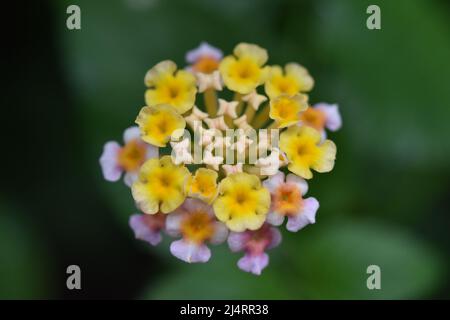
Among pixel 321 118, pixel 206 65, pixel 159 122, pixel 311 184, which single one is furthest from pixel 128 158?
pixel 311 184

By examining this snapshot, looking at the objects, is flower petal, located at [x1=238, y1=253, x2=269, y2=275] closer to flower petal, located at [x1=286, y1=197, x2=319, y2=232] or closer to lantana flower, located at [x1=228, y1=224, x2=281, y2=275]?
lantana flower, located at [x1=228, y1=224, x2=281, y2=275]

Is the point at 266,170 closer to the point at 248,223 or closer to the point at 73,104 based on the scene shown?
the point at 248,223

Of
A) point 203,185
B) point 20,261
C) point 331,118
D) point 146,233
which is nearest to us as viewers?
point 203,185

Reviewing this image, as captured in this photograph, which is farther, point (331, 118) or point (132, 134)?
point (331, 118)

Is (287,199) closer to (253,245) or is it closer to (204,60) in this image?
(253,245)

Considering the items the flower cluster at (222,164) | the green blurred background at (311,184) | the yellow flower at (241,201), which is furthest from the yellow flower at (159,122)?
the green blurred background at (311,184)

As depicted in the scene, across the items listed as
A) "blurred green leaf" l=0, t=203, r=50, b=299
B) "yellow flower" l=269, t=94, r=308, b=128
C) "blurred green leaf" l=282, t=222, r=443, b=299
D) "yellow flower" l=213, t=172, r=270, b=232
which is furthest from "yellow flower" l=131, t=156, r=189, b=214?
"blurred green leaf" l=0, t=203, r=50, b=299

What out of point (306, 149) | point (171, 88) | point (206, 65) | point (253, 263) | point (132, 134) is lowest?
point (253, 263)
